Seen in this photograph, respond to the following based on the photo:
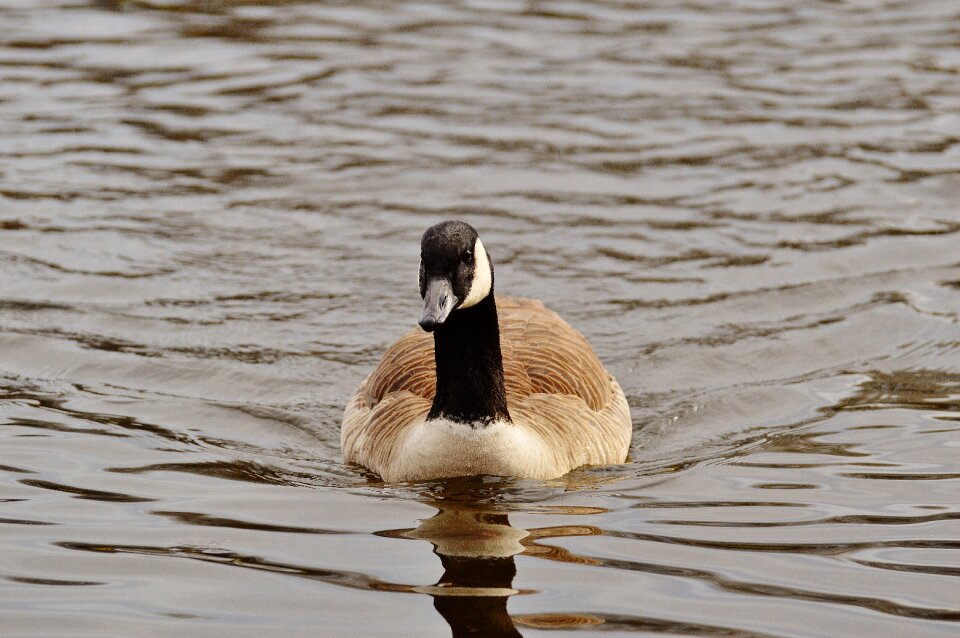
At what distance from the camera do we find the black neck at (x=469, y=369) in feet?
28.7

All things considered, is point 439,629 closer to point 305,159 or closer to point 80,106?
point 305,159

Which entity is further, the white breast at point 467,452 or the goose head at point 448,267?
the white breast at point 467,452

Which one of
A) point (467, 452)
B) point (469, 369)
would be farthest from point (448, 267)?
point (467, 452)

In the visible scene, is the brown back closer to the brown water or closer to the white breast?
the brown water

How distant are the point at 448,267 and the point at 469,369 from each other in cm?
80

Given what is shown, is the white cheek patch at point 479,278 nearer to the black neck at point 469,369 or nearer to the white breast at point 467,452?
the black neck at point 469,369

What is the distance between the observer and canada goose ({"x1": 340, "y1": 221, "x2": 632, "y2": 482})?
834 cm

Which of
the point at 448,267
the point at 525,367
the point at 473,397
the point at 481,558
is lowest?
the point at 481,558

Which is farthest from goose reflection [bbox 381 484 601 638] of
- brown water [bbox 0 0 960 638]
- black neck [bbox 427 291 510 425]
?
black neck [bbox 427 291 510 425]

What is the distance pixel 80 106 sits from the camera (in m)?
17.6

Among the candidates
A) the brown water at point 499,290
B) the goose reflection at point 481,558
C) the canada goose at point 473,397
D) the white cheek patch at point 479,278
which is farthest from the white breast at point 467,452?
the white cheek patch at point 479,278

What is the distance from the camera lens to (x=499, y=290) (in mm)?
13336

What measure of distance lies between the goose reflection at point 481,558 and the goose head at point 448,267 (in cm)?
107

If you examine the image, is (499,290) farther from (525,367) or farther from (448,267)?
(448,267)
